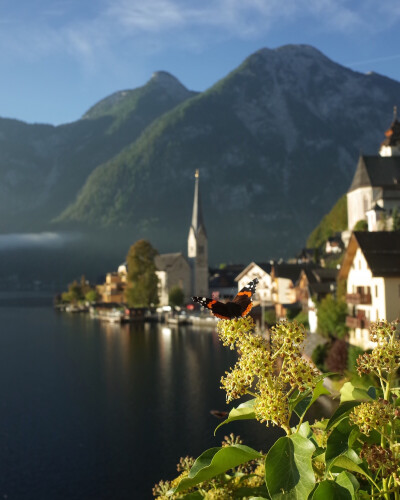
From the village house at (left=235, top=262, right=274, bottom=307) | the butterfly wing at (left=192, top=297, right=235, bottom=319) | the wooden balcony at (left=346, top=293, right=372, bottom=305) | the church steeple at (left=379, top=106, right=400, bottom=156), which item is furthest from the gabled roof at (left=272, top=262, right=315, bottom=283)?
the butterfly wing at (left=192, top=297, right=235, bottom=319)

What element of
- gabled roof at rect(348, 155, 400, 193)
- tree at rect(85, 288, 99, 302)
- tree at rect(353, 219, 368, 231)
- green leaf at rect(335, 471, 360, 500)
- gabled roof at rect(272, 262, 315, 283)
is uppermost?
gabled roof at rect(348, 155, 400, 193)

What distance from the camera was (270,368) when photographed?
15.7 ft

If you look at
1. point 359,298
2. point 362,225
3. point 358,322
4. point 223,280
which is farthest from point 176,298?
point 358,322

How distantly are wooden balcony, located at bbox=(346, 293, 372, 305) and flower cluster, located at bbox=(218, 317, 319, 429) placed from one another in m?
45.3

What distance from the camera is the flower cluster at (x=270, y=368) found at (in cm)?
475

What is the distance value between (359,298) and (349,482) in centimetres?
4642

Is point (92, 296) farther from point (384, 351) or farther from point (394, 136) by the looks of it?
point (384, 351)

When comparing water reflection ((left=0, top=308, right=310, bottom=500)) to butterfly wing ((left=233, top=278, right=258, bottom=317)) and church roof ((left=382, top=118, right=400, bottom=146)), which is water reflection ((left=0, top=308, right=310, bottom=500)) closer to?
butterfly wing ((left=233, top=278, right=258, bottom=317))

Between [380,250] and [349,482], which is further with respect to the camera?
[380,250]

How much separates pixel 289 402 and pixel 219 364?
6094 cm

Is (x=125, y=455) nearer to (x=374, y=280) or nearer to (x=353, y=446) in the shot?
(x=374, y=280)

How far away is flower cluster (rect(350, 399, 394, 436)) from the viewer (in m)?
4.90

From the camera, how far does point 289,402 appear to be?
514 centimetres

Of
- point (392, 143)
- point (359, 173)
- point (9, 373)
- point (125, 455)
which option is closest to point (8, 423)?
point (125, 455)
